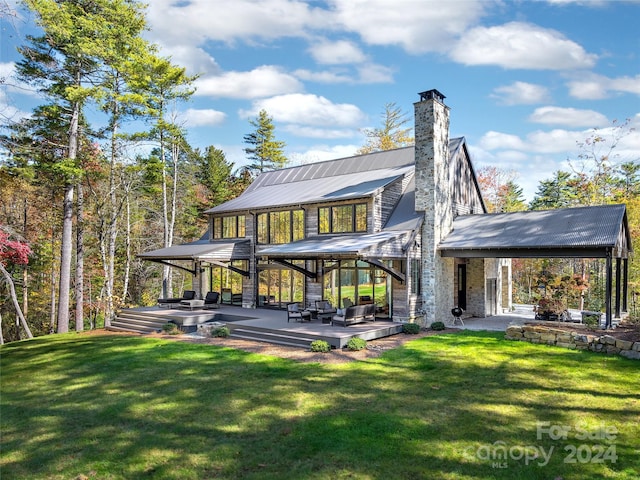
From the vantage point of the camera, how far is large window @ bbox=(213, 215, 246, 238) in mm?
21797

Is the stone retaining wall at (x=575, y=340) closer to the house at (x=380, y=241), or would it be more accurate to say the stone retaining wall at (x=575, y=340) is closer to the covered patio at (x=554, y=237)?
the covered patio at (x=554, y=237)

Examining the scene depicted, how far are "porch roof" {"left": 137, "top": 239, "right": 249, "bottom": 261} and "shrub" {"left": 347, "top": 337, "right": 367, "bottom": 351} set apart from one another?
9.47 metres

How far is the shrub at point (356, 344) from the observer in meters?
11.9

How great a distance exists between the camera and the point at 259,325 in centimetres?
1473

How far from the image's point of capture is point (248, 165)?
42.2m

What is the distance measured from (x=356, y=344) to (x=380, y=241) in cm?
416

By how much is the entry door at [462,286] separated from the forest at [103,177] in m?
3.23

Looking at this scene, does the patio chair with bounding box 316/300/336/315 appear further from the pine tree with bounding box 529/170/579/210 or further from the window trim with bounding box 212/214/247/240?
the pine tree with bounding box 529/170/579/210

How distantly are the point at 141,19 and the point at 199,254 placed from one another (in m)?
12.4

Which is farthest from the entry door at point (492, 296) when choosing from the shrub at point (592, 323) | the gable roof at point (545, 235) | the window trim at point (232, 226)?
the window trim at point (232, 226)

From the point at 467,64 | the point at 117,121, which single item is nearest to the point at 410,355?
the point at 467,64

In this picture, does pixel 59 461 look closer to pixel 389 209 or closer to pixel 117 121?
pixel 389 209

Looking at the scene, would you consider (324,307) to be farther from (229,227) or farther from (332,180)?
(229,227)

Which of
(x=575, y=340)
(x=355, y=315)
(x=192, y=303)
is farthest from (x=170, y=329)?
(x=575, y=340)
